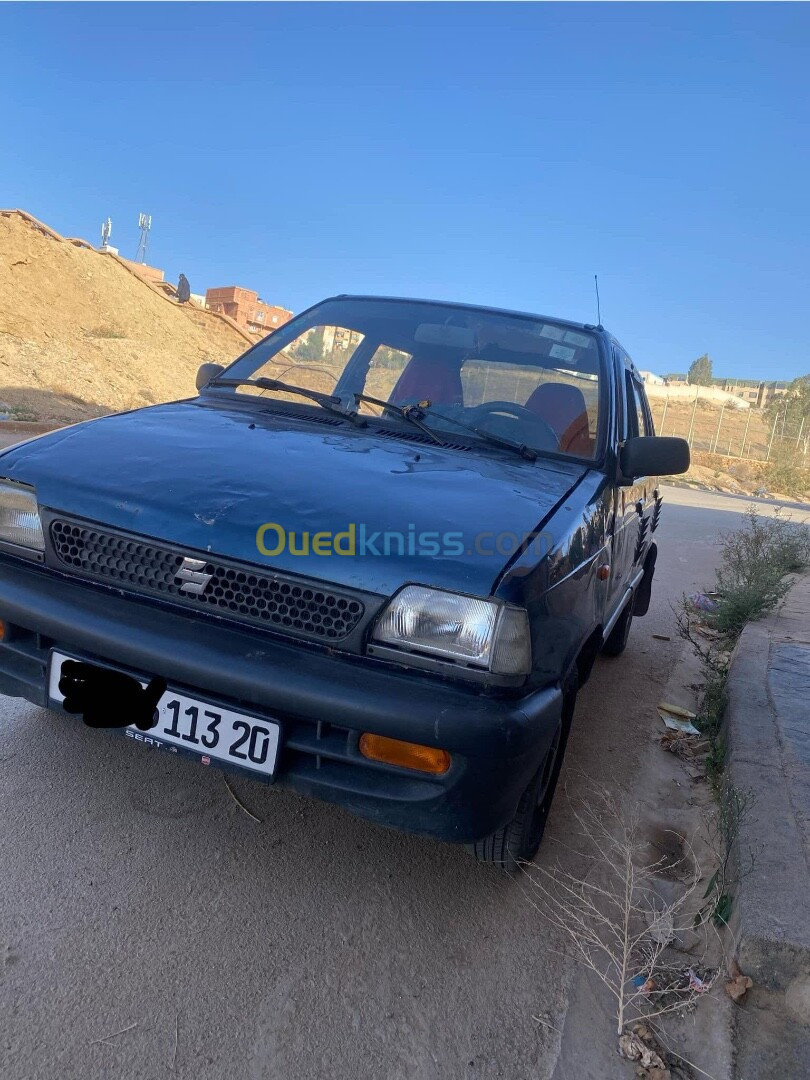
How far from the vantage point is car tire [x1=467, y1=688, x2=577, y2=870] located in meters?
2.14

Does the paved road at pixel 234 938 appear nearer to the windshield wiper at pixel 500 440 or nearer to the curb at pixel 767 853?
the curb at pixel 767 853

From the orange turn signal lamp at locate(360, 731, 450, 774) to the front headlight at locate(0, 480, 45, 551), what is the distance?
101cm

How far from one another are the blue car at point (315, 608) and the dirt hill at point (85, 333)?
14015 mm

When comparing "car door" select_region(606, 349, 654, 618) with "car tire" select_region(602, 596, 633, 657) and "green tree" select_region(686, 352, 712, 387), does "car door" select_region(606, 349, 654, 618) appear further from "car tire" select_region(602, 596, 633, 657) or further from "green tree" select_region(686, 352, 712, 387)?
A: "green tree" select_region(686, 352, 712, 387)

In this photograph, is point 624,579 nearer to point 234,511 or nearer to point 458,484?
point 458,484

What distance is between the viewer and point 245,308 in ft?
125

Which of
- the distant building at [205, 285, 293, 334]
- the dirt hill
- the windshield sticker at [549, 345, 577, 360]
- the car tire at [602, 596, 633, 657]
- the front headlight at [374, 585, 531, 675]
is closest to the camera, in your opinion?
the front headlight at [374, 585, 531, 675]

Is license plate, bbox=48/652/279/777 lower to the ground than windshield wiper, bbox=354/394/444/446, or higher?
lower

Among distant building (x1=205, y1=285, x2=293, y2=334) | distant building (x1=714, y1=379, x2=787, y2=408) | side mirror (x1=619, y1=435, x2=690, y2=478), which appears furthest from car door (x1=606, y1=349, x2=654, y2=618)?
distant building (x1=714, y1=379, x2=787, y2=408)

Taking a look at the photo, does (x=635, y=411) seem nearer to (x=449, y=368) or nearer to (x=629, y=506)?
(x=629, y=506)

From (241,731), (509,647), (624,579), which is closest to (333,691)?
(241,731)

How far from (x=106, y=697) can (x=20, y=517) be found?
56cm

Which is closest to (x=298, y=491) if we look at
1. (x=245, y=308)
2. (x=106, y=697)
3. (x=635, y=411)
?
(x=106, y=697)

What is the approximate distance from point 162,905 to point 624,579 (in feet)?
7.87
